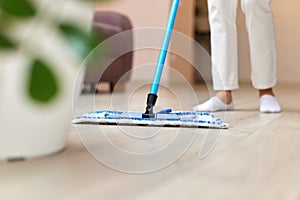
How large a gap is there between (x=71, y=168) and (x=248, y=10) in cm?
140

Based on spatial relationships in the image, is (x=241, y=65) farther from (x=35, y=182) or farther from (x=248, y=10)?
(x=35, y=182)

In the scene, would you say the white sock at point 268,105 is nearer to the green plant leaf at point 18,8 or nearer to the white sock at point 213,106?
the white sock at point 213,106

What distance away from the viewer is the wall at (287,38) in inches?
236

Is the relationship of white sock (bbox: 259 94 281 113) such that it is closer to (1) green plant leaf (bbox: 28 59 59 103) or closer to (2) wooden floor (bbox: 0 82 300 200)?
(2) wooden floor (bbox: 0 82 300 200)

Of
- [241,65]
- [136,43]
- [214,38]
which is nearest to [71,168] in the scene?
[136,43]

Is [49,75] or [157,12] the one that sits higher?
[157,12]

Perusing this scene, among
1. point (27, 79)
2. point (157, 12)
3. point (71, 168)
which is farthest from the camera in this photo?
point (157, 12)

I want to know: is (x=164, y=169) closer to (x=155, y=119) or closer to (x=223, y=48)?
(x=155, y=119)

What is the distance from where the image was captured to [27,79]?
15 centimetres

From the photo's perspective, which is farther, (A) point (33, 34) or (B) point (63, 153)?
(B) point (63, 153)

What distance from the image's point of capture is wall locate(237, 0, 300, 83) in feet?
19.7

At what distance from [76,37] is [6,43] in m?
0.02

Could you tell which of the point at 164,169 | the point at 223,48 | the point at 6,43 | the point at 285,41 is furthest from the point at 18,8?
the point at 285,41

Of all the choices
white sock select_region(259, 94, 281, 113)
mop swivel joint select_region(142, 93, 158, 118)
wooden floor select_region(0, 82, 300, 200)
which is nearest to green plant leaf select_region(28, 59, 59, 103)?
wooden floor select_region(0, 82, 300, 200)
